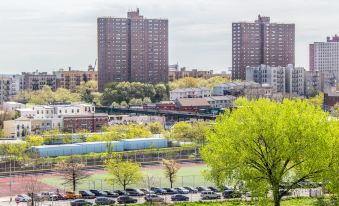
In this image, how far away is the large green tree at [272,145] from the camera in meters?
19.5

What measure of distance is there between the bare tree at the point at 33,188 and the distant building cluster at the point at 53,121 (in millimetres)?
19531

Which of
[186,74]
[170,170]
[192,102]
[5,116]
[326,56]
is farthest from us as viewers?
[326,56]

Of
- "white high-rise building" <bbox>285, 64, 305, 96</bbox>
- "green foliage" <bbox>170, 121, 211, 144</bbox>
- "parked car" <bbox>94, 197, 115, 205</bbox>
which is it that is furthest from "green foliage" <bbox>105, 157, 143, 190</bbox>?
"white high-rise building" <bbox>285, 64, 305, 96</bbox>

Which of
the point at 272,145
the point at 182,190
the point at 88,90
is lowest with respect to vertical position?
the point at 182,190

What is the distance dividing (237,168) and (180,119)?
4690 centimetres

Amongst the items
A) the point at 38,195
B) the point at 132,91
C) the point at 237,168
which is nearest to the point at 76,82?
the point at 132,91

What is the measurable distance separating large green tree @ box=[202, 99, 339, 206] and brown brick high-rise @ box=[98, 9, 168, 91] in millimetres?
76775

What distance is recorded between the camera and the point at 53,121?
5466 centimetres

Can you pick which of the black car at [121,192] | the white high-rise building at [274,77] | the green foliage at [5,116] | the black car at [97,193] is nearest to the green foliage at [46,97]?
the green foliage at [5,116]

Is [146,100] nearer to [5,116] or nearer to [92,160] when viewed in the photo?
[5,116]

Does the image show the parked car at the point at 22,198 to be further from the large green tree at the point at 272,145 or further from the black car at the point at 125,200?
the large green tree at the point at 272,145

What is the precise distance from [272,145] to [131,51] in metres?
78.8

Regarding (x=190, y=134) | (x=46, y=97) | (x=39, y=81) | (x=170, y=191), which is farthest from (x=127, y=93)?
(x=170, y=191)

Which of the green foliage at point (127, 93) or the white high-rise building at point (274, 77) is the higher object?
the white high-rise building at point (274, 77)
